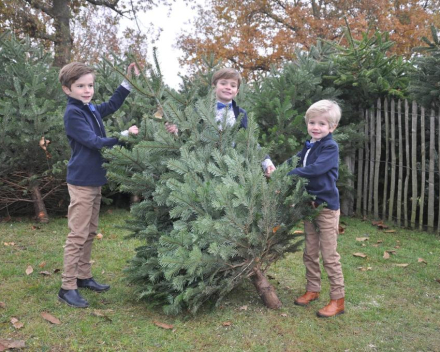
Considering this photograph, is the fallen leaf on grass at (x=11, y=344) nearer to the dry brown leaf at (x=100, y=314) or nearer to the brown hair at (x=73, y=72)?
the dry brown leaf at (x=100, y=314)

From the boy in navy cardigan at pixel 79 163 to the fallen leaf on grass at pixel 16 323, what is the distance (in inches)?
17.7

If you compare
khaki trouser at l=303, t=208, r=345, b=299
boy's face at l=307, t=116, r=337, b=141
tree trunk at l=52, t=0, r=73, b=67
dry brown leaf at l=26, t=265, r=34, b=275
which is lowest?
dry brown leaf at l=26, t=265, r=34, b=275

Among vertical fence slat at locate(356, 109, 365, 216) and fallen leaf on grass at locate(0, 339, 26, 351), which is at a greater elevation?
vertical fence slat at locate(356, 109, 365, 216)

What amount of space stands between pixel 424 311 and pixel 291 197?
1662 millimetres

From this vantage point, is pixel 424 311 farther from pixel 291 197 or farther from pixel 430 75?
pixel 430 75

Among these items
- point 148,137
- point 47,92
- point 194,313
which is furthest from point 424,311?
point 47,92

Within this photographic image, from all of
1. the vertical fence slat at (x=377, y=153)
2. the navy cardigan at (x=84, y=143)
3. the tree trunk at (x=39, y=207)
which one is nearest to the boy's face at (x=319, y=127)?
the navy cardigan at (x=84, y=143)

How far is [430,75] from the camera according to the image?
620 cm

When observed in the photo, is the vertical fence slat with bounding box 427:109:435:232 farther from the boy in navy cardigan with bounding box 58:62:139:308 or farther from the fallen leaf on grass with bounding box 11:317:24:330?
the fallen leaf on grass with bounding box 11:317:24:330

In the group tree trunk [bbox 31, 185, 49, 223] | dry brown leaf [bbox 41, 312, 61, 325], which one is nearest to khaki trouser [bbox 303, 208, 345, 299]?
dry brown leaf [bbox 41, 312, 61, 325]

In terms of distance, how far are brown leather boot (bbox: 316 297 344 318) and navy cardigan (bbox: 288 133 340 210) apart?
0.79 metres

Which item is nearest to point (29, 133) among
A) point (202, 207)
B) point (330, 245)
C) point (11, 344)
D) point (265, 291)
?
point (11, 344)

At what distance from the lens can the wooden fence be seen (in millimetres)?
6574

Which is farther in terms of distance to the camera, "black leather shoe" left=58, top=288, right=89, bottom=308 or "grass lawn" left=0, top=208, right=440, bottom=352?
"black leather shoe" left=58, top=288, right=89, bottom=308
